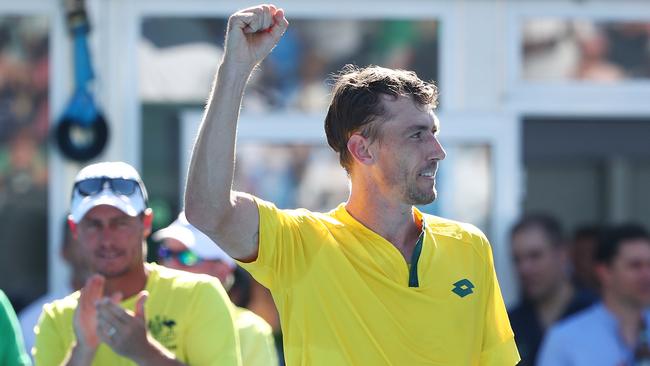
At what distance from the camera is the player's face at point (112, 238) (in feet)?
13.1

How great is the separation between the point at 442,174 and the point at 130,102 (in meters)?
1.55

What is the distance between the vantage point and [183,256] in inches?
189

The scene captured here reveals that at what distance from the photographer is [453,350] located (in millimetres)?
3096

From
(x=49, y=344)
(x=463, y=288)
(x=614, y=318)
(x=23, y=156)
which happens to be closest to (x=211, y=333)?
(x=49, y=344)

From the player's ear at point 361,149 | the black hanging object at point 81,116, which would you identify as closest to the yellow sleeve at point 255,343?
the player's ear at point 361,149

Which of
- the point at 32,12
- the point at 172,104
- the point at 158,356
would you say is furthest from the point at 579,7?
the point at 158,356

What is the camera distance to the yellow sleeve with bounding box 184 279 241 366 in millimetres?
3760

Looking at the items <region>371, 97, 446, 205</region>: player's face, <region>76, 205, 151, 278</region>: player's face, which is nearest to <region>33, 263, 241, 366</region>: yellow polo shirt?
<region>76, 205, 151, 278</region>: player's face

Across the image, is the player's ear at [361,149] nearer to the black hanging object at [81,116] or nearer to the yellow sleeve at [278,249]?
the yellow sleeve at [278,249]

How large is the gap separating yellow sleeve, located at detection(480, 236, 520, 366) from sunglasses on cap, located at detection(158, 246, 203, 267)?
1.72 meters

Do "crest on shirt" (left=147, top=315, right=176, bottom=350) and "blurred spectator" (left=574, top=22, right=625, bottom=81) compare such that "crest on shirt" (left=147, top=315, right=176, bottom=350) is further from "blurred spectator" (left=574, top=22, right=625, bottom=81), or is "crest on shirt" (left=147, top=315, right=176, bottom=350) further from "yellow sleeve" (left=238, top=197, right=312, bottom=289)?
"blurred spectator" (left=574, top=22, right=625, bottom=81)

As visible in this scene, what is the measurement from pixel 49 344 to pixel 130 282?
323 millimetres

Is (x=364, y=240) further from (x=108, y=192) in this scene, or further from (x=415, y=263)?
(x=108, y=192)

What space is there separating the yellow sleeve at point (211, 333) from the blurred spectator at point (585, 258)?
3205 mm
